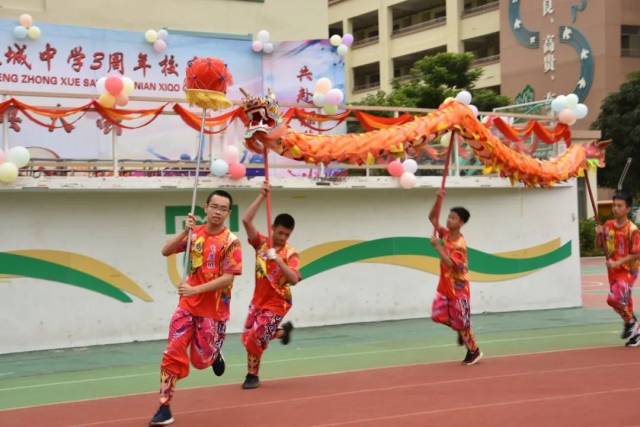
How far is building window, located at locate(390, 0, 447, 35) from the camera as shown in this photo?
5328 cm

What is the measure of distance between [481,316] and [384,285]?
5.89 feet

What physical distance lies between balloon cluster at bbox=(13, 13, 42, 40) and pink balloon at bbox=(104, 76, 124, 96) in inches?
123

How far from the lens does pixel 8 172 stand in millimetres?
11352

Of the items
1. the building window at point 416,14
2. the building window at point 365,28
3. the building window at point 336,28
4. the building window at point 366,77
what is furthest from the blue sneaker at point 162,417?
the building window at point 336,28

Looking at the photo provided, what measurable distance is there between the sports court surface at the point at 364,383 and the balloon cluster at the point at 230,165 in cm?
230

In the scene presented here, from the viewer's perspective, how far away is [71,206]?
12.6m

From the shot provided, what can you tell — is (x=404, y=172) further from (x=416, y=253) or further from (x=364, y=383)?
(x=364, y=383)

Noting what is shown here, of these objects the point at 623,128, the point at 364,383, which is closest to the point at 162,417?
the point at 364,383

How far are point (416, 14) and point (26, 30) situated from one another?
1681 inches

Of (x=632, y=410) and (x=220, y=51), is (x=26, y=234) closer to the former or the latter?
(x=220, y=51)

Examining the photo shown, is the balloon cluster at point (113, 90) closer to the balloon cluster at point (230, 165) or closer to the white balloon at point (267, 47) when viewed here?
the balloon cluster at point (230, 165)

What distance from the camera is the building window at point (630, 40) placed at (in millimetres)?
42938

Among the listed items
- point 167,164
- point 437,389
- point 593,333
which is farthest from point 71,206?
point 593,333

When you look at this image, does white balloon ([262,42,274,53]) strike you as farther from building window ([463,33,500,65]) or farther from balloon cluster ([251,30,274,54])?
building window ([463,33,500,65])
